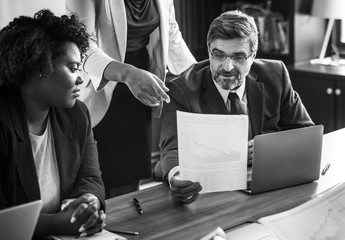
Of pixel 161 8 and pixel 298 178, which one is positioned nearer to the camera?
pixel 298 178

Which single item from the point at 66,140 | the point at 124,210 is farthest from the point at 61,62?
the point at 124,210

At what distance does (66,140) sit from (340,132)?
1.25 m

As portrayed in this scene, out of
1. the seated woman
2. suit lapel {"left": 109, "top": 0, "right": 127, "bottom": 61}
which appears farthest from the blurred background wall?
the seated woman

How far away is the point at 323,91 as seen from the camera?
4.15 meters

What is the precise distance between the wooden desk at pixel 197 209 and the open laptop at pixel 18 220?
1.19 ft

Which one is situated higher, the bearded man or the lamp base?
the bearded man

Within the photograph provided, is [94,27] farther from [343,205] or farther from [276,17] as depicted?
[276,17]

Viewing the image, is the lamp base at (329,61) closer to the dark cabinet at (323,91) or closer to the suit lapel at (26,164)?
the dark cabinet at (323,91)

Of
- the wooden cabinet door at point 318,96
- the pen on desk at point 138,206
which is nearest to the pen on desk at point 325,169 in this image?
the pen on desk at point 138,206

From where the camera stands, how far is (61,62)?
1857 millimetres

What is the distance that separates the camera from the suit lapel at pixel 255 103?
238 cm

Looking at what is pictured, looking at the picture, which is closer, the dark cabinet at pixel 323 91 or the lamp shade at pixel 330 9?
the dark cabinet at pixel 323 91

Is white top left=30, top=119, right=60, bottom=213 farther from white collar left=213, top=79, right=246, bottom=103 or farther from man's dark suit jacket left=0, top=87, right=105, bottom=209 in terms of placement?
white collar left=213, top=79, right=246, bottom=103

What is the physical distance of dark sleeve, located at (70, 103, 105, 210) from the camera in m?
1.88
